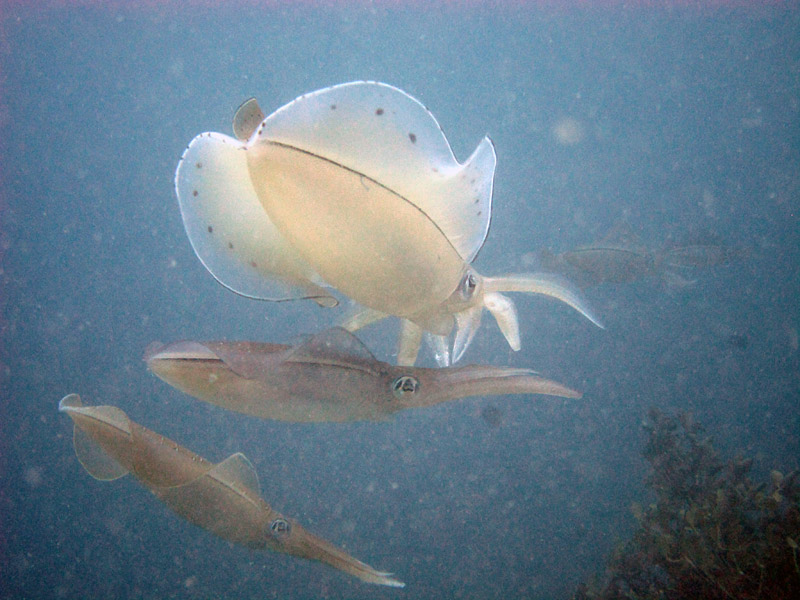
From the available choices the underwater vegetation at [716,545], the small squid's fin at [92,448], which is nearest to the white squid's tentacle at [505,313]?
the small squid's fin at [92,448]

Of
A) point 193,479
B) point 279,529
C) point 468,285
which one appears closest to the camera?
point 468,285

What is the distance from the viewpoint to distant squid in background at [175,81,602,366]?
127 centimetres

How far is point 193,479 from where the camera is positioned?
2266 millimetres

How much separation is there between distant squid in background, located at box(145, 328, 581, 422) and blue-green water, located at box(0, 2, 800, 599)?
1355mm

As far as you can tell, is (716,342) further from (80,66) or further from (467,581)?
(80,66)

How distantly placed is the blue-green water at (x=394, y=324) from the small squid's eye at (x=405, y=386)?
152 cm

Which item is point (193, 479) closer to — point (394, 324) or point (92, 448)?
point (92, 448)

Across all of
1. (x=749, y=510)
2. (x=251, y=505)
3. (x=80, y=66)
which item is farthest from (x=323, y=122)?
(x=80, y=66)

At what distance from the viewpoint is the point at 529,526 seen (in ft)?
34.4

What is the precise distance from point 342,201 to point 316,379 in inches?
31.8

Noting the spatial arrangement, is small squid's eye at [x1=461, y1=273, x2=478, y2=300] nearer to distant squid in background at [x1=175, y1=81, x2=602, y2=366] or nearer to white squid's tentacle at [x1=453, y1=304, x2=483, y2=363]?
distant squid in background at [x1=175, y1=81, x2=602, y2=366]

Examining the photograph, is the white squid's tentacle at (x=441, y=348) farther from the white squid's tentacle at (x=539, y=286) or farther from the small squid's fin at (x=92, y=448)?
the small squid's fin at (x=92, y=448)

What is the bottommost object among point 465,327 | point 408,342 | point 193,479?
point 193,479

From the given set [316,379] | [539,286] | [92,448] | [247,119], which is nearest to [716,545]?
[539,286]
